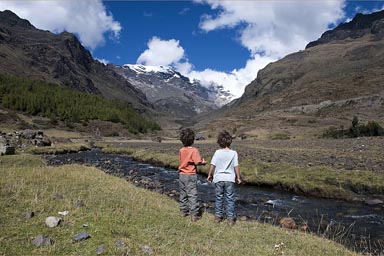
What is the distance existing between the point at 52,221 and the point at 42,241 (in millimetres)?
1226

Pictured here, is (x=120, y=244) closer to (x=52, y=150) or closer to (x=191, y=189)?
(x=191, y=189)

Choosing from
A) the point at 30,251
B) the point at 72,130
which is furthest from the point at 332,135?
the point at 72,130

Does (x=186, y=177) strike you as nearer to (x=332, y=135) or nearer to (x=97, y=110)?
(x=332, y=135)

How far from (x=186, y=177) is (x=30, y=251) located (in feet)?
18.7

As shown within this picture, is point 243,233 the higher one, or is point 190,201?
point 190,201

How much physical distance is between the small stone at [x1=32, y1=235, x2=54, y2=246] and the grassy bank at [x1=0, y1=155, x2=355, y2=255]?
0.14 meters

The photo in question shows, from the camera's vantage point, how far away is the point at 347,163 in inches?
1223

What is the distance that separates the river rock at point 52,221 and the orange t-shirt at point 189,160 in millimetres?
4508

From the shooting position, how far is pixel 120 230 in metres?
8.84

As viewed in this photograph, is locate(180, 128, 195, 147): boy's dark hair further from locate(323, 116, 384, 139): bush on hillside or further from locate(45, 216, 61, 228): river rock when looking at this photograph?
locate(323, 116, 384, 139): bush on hillside

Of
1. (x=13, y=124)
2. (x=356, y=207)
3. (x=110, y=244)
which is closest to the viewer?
(x=110, y=244)

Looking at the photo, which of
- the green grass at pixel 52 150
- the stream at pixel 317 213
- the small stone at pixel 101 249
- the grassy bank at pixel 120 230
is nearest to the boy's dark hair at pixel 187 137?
the grassy bank at pixel 120 230

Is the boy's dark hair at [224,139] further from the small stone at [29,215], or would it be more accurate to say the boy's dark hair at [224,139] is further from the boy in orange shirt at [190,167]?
the small stone at [29,215]

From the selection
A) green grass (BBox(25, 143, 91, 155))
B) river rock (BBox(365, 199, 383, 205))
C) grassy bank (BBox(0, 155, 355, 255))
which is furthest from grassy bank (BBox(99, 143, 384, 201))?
green grass (BBox(25, 143, 91, 155))
